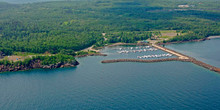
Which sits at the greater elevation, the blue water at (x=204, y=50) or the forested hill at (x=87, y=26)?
the forested hill at (x=87, y=26)

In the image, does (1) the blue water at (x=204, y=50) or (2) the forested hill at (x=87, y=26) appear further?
(2) the forested hill at (x=87, y=26)

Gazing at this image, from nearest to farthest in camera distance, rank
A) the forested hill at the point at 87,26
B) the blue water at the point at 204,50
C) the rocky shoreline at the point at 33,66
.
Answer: the rocky shoreline at the point at 33,66, the blue water at the point at 204,50, the forested hill at the point at 87,26

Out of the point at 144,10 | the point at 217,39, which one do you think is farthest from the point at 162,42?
the point at 144,10

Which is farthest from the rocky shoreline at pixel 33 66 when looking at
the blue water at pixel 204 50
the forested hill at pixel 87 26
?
the blue water at pixel 204 50

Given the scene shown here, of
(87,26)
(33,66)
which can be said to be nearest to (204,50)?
(33,66)

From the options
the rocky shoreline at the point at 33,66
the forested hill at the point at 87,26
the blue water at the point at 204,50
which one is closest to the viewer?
the rocky shoreline at the point at 33,66

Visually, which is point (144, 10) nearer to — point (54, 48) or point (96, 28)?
point (96, 28)

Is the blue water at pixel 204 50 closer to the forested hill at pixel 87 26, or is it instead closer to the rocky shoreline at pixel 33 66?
the forested hill at pixel 87 26

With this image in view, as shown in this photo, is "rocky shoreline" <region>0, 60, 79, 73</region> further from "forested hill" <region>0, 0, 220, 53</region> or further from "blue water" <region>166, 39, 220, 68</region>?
"blue water" <region>166, 39, 220, 68</region>
